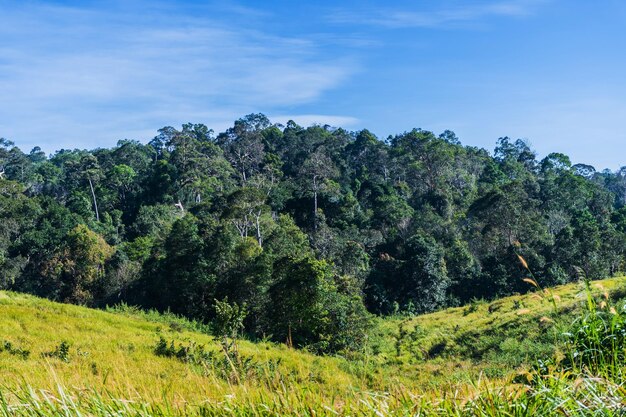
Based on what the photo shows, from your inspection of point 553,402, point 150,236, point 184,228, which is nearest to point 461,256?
point 184,228

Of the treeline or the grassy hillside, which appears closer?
the grassy hillside

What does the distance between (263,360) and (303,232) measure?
30.3 metres

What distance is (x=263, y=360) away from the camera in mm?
8383

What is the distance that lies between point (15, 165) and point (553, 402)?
6198 centimetres

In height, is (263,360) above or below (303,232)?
below

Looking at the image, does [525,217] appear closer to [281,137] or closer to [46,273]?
[46,273]

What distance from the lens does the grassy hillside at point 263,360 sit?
2840 millimetres

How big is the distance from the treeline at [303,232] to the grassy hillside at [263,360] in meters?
3.11

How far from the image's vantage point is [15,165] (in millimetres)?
56562

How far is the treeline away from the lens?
961 inches

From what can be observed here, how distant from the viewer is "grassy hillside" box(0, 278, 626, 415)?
284 cm

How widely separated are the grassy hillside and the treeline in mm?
3107

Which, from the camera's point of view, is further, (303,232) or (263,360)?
(303,232)

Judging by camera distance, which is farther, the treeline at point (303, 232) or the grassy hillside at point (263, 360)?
the treeline at point (303, 232)
